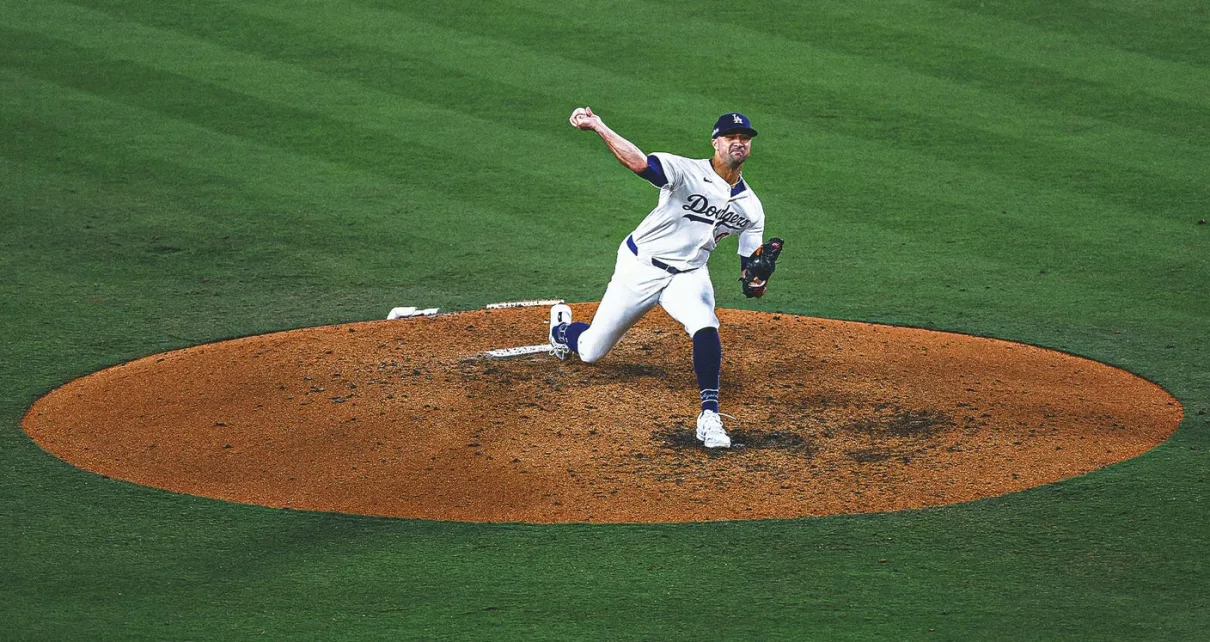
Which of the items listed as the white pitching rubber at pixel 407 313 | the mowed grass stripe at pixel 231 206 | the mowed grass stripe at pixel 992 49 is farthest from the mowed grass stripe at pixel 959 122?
the white pitching rubber at pixel 407 313

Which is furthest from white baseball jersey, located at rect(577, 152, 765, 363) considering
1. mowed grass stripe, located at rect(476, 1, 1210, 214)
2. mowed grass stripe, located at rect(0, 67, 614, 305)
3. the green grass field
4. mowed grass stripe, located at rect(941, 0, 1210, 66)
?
mowed grass stripe, located at rect(941, 0, 1210, 66)

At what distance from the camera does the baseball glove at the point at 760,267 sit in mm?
7797

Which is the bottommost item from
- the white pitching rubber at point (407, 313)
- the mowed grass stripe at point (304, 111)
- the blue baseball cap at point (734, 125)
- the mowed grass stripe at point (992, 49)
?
the white pitching rubber at point (407, 313)

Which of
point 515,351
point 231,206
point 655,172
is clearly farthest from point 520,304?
point 231,206

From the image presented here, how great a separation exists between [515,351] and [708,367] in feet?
5.40

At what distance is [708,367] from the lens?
7707mm

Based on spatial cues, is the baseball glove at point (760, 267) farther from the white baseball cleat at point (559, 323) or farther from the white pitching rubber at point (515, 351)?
the white pitching rubber at point (515, 351)

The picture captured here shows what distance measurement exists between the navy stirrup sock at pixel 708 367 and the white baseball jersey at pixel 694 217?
1.59ft

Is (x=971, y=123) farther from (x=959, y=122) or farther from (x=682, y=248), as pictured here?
(x=682, y=248)

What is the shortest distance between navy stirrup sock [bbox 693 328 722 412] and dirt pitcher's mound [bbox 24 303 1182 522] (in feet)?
0.80

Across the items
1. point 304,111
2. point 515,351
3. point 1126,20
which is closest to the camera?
point 515,351

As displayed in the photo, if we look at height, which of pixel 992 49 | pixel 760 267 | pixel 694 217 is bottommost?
pixel 760 267

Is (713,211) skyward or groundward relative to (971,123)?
groundward

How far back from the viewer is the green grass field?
5766 millimetres
